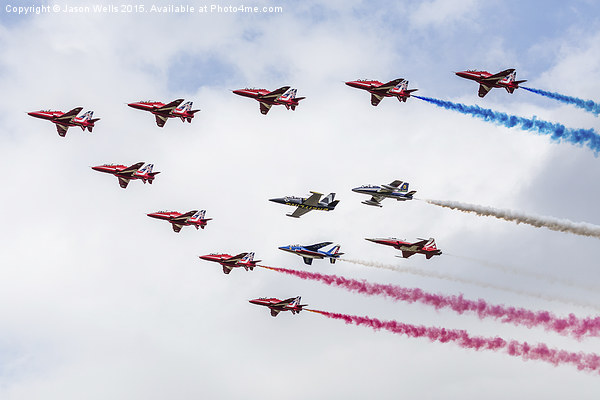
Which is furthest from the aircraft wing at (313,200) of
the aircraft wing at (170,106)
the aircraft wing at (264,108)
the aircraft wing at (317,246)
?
the aircraft wing at (170,106)

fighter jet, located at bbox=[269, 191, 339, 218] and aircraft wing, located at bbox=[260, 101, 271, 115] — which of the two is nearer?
aircraft wing, located at bbox=[260, 101, 271, 115]

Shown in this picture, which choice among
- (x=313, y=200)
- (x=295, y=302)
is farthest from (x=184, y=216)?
(x=295, y=302)

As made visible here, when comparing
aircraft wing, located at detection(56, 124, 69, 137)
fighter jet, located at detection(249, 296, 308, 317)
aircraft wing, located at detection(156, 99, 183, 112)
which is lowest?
fighter jet, located at detection(249, 296, 308, 317)

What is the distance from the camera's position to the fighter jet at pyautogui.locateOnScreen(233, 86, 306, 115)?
117688 mm

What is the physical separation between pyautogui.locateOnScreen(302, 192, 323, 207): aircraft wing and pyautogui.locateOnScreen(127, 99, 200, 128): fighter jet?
21136 mm

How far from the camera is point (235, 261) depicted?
127562 millimetres

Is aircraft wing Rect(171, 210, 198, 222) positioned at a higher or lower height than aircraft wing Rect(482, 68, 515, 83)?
lower

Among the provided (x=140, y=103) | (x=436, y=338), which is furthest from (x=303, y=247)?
(x=140, y=103)

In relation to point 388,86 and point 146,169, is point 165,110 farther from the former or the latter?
point 388,86

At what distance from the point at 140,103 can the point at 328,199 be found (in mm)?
31550

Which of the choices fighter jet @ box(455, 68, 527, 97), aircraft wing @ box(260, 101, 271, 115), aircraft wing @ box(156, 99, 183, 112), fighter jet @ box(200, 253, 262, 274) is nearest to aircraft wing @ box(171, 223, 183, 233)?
fighter jet @ box(200, 253, 262, 274)

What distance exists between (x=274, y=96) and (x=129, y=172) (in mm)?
24566

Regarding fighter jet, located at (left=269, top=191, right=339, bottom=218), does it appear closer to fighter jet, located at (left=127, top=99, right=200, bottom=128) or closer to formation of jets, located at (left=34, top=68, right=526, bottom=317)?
formation of jets, located at (left=34, top=68, right=526, bottom=317)

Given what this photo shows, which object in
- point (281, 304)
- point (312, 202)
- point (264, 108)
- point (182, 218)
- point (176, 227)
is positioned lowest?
point (281, 304)
